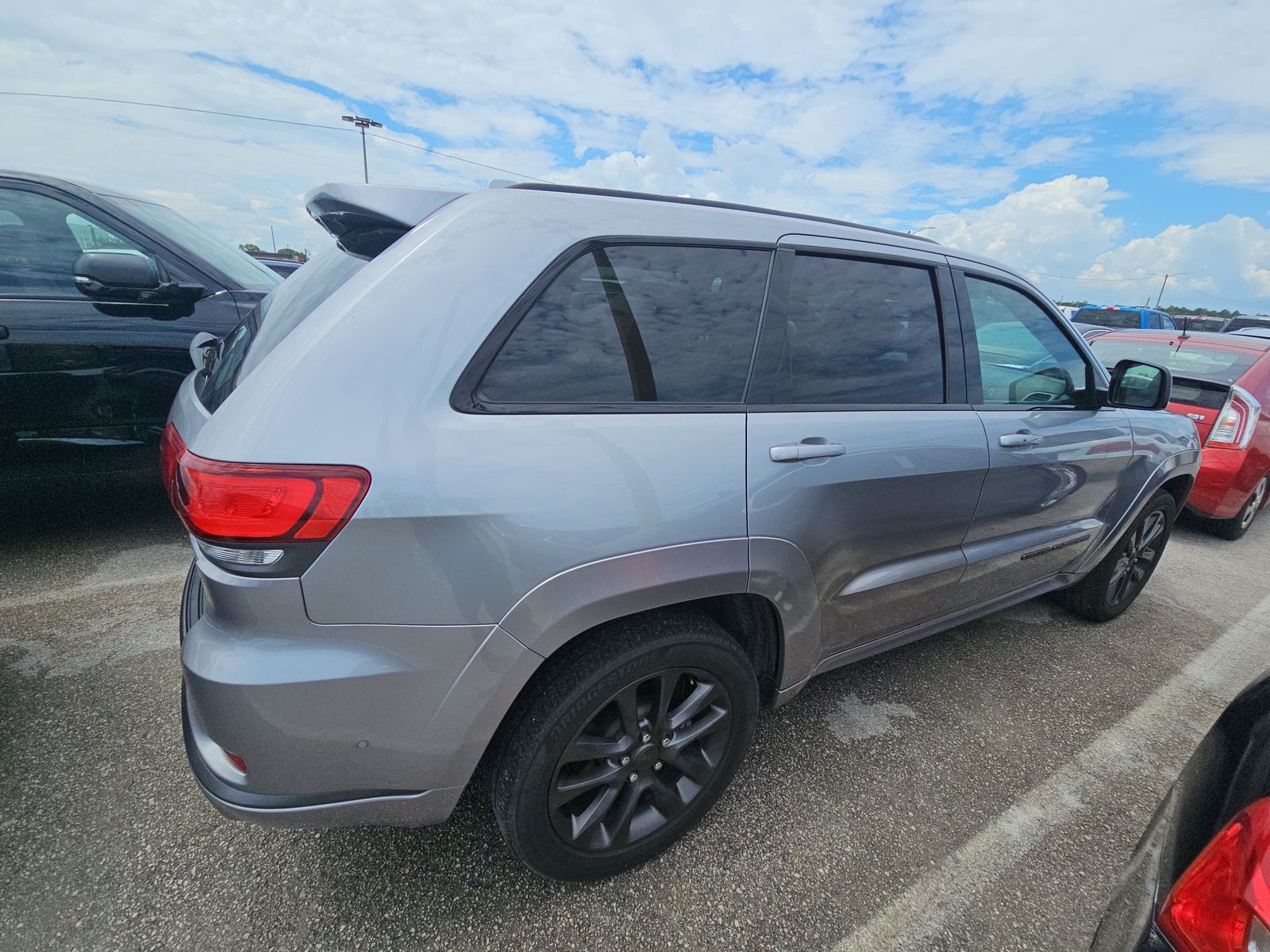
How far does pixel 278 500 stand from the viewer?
3.79 ft

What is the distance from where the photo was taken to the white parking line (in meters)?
1.62

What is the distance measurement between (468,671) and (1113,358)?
622 centimetres

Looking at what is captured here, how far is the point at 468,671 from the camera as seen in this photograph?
1.30m

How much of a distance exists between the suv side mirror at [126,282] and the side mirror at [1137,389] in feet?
14.7

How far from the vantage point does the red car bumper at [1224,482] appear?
4.37 meters

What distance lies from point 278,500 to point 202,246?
333 centimetres

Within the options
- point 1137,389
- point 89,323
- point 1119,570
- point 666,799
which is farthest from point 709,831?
point 89,323

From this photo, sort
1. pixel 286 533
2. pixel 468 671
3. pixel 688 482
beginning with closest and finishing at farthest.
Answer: pixel 286 533 → pixel 468 671 → pixel 688 482

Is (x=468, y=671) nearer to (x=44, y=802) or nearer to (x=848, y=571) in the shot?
(x=848, y=571)

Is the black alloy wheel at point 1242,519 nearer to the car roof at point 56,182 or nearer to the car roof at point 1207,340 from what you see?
the car roof at point 1207,340

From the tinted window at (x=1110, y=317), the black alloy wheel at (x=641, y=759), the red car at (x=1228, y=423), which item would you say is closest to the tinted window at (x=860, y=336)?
the black alloy wheel at (x=641, y=759)

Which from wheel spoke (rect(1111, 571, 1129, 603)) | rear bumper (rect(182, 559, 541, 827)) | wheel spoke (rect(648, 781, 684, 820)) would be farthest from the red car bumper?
rear bumper (rect(182, 559, 541, 827))

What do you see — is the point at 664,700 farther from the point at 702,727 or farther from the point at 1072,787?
the point at 1072,787

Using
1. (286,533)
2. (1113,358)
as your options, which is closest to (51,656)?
(286,533)
